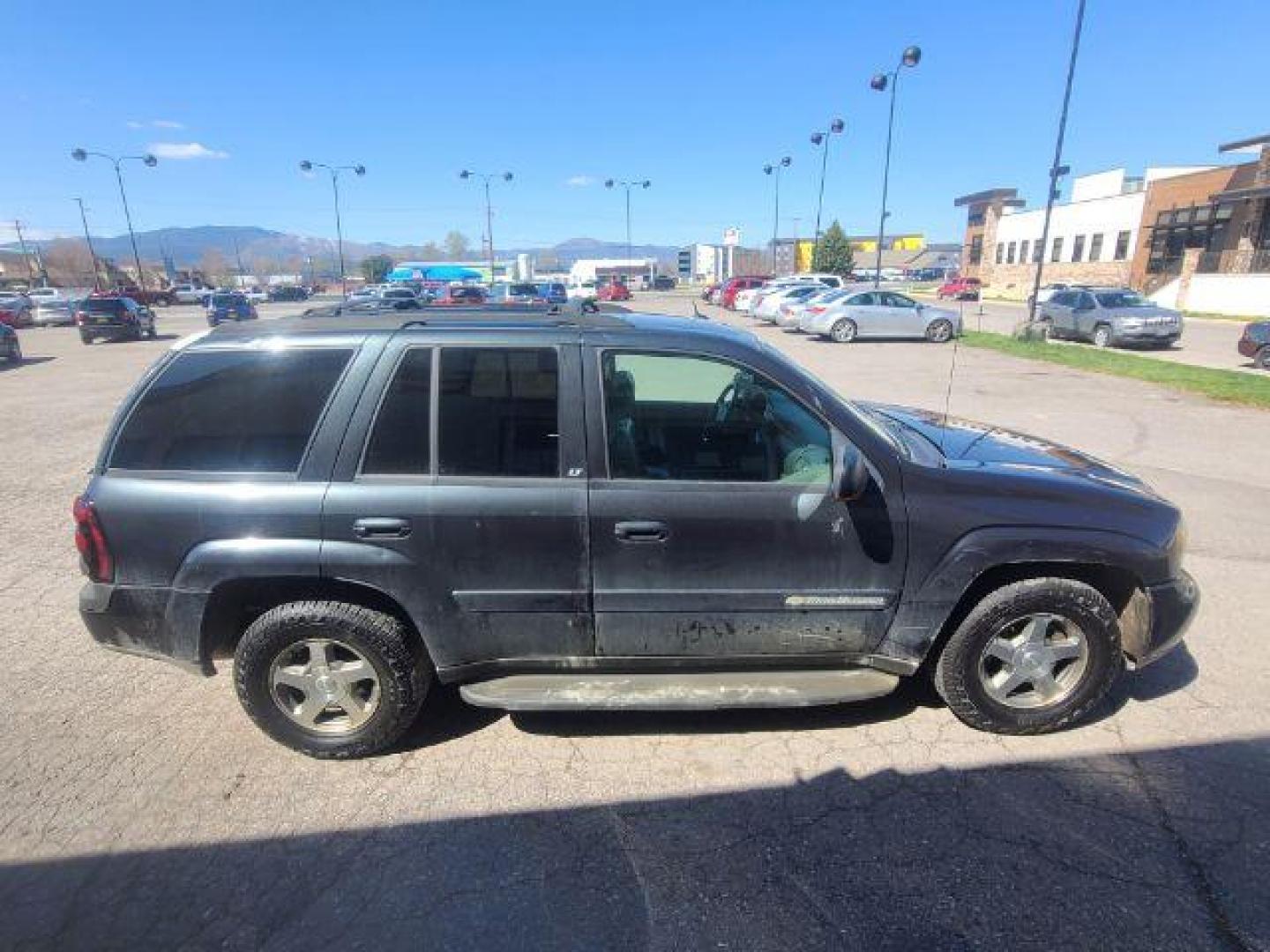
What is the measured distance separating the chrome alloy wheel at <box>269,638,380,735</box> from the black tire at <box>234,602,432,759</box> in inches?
0.9

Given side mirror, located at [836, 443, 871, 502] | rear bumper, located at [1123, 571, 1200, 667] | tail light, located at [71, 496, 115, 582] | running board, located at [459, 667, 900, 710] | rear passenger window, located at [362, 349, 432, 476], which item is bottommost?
running board, located at [459, 667, 900, 710]

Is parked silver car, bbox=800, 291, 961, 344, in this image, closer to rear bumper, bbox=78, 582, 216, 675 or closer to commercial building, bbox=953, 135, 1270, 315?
commercial building, bbox=953, 135, 1270, 315

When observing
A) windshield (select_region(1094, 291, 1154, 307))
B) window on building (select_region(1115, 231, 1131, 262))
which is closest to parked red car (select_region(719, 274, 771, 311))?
windshield (select_region(1094, 291, 1154, 307))

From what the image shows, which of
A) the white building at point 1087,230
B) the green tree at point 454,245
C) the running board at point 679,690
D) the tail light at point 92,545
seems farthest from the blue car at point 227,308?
the green tree at point 454,245

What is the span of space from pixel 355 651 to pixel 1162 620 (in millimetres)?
3432

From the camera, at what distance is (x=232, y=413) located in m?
2.90

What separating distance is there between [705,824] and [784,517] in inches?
47.3

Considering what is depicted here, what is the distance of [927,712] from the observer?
333 cm

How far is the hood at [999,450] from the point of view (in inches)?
127

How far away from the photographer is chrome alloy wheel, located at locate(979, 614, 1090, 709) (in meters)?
3.05

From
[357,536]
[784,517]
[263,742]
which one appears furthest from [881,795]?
[263,742]

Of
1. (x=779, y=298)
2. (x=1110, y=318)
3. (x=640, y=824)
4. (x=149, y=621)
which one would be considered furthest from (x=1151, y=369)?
(x=149, y=621)

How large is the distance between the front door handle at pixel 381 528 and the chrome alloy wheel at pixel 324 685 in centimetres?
53

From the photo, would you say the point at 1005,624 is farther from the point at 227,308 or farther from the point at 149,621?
the point at 227,308
